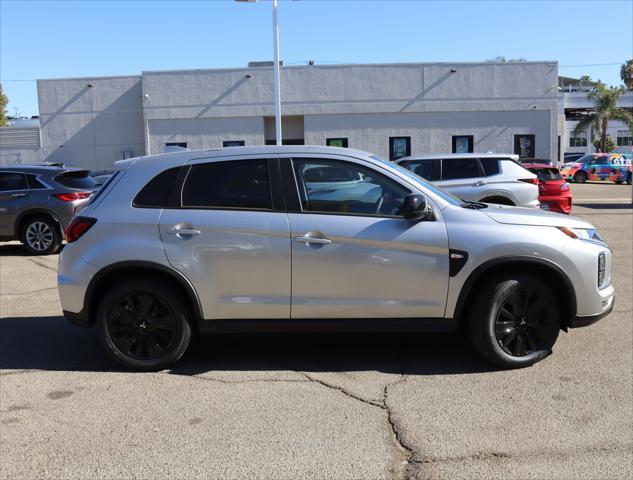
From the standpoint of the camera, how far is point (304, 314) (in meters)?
4.82

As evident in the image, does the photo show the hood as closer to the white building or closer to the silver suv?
the silver suv

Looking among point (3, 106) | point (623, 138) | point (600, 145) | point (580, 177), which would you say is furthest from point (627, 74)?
point (3, 106)

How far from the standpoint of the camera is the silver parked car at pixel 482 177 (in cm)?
1141

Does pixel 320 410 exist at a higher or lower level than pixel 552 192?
lower

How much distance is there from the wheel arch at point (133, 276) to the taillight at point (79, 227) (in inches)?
15.1

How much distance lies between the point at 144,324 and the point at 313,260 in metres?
1.51

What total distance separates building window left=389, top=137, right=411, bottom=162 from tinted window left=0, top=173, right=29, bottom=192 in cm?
2157

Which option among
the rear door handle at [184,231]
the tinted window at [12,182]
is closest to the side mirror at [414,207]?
the rear door handle at [184,231]

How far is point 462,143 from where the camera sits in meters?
30.4

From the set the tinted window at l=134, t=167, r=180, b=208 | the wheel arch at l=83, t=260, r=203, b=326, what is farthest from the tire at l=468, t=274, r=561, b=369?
the tinted window at l=134, t=167, r=180, b=208

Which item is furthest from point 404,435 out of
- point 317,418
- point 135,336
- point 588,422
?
point 135,336

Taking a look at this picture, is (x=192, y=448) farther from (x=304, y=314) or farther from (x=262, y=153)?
(x=262, y=153)

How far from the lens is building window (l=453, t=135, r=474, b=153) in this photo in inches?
1196

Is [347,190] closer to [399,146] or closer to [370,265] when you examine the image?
[370,265]
